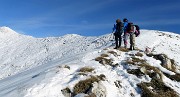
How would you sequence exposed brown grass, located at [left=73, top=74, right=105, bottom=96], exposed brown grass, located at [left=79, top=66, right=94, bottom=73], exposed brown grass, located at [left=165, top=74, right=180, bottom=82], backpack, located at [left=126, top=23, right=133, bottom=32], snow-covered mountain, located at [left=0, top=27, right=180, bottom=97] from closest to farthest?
snow-covered mountain, located at [left=0, top=27, right=180, bottom=97], exposed brown grass, located at [left=73, top=74, right=105, bottom=96], exposed brown grass, located at [left=79, top=66, right=94, bottom=73], exposed brown grass, located at [left=165, top=74, right=180, bottom=82], backpack, located at [left=126, top=23, right=133, bottom=32]

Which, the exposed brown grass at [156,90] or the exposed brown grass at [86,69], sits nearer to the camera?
the exposed brown grass at [156,90]

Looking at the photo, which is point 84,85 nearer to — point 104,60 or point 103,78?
point 103,78

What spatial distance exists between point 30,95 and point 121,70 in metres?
7.09

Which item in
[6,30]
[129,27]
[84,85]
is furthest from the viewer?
[6,30]

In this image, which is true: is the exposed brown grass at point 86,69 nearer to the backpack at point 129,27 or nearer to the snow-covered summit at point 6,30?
the backpack at point 129,27

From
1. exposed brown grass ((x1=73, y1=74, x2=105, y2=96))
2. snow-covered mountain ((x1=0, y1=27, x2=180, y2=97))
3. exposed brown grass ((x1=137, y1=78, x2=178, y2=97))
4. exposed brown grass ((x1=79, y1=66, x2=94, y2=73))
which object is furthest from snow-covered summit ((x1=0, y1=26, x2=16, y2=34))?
exposed brown grass ((x1=137, y1=78, x2=178, y2=97))

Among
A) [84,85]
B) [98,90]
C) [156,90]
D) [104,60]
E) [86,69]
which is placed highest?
[104,60]


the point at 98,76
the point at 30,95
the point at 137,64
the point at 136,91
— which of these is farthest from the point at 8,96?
the point at 137,64

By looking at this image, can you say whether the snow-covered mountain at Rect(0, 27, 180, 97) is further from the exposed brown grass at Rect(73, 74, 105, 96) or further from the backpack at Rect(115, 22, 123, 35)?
the backpack at Rect(115, 22, 123, 35)

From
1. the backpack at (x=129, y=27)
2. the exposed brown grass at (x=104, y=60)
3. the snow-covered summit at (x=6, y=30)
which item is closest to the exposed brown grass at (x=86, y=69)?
the exposed brown grass at (x=104, y=60)

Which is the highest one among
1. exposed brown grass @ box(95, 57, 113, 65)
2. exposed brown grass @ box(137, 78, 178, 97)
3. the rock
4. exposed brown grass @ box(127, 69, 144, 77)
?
exposed brown grass @ box(95, 57, 113, 65)

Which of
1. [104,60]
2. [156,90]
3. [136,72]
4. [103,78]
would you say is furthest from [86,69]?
[156,90]

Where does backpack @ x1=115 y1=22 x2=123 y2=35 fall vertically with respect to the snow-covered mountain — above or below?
above

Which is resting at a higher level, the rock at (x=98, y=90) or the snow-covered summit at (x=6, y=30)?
the snow-covered summit at (x=6, y=30)
